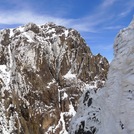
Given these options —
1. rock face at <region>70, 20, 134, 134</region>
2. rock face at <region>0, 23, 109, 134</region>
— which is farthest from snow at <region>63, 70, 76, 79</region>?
rock face at <region>70, 20, 134, 134</region>

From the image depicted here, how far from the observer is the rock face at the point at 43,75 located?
318 ft

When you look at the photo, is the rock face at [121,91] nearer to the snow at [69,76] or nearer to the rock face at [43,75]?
the rock face at [43,75]

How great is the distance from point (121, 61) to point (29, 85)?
9466cm

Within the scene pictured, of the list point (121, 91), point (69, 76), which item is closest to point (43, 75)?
point (69, 76)

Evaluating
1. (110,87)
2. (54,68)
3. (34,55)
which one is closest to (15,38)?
(34,55)

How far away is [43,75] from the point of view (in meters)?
110

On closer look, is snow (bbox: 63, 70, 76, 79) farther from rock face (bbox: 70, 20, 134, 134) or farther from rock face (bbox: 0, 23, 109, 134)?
rock face (bbox: 70, 20, 134, 134)

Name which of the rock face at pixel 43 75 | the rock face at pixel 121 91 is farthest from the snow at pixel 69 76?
the rock face at pixel 121 91

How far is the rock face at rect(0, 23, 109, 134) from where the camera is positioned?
318 feet

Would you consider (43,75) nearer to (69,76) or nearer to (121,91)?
(69,76)

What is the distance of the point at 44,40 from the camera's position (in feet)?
379

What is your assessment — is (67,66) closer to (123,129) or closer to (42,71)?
(42,71)

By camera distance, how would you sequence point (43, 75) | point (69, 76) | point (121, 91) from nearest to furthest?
point (121, 91), point (43, 75), point (69, 76)

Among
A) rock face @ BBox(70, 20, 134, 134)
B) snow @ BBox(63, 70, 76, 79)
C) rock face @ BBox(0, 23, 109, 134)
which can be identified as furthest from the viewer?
snow @ BBox(63, 70, 76, 79)
